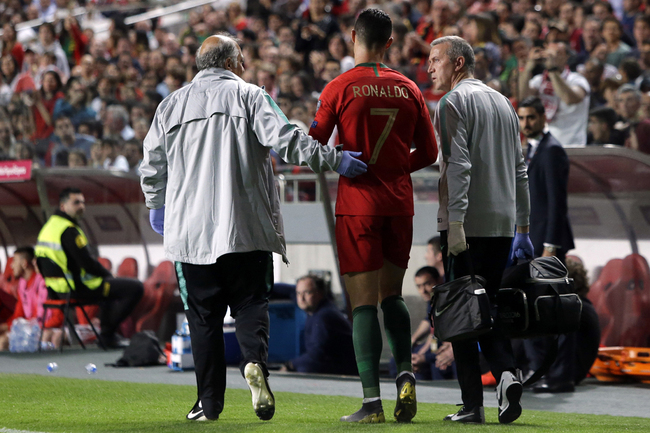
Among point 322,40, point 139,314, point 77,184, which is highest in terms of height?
point 322,40

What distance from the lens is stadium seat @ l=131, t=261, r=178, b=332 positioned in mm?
11062

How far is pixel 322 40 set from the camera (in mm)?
14508

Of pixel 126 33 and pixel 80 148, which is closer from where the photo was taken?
pixel 80 148

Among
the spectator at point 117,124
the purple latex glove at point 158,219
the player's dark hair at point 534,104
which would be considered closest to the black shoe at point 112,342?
the spectator at point 117,124

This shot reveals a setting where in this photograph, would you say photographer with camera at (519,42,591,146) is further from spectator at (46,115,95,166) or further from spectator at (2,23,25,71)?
spectator at (2,23,25,71)

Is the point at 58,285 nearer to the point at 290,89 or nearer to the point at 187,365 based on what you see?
the point at 187,365

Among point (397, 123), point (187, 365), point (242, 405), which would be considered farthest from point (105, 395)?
point (397, 123)

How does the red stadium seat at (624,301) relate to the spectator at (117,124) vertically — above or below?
below

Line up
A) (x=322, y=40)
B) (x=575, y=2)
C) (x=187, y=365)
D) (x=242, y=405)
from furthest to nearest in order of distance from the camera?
(x=322, y=40)
(x=575, y=2)
(x=187, y=365)
(x=242, y=405)

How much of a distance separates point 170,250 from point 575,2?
9.81 m

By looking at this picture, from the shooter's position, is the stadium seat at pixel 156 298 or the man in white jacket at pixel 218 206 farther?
the stadium seat at pixel 156 298

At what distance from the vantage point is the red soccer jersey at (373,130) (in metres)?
4.71

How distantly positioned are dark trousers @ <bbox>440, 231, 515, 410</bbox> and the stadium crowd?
13.2 ft

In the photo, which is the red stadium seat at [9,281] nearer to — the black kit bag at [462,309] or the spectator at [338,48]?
the spectator at [338,48]
